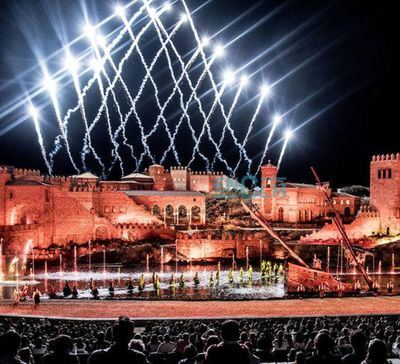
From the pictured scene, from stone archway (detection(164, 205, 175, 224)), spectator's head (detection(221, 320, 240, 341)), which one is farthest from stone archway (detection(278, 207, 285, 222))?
spectator's head (detection(221, 320, 240, 341))

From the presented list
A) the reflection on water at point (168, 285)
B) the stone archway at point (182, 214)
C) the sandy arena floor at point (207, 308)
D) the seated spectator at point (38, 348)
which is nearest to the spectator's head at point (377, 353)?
the seated spectator at point (38, 348)

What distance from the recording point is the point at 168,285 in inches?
1400

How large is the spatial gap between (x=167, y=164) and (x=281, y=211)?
30.3 metres

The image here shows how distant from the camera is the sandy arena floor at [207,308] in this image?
19719 mm

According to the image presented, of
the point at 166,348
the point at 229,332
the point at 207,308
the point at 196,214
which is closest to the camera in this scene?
the point at 229,332

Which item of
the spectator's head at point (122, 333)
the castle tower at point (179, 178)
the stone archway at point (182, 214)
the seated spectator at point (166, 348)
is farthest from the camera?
the castle tower at point (179, 178)

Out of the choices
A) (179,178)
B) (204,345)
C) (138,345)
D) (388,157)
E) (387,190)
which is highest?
(388,157)

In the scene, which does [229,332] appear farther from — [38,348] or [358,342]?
[38,348]

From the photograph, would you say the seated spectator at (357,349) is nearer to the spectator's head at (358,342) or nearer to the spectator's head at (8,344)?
the spectator's head at (358,342)

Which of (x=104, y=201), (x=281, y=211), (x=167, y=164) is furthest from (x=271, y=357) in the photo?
(x=167, y=164)

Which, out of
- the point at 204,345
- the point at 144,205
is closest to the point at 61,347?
the point at 204,345

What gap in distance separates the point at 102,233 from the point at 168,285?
2034 centimetres

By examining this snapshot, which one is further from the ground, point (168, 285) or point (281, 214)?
point (281, 214)

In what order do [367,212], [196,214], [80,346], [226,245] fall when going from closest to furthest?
[80,346] < [226,245] < [367,212] < [196,214]
